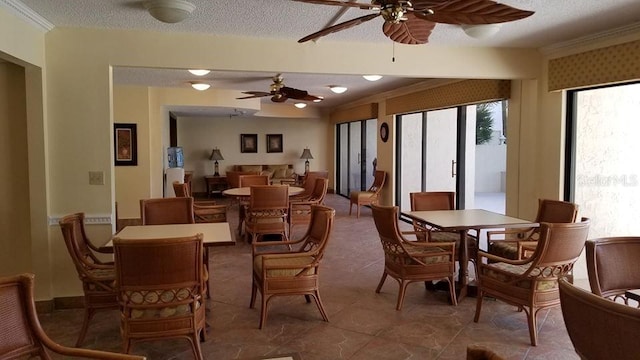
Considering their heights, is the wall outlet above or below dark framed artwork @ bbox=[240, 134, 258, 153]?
below

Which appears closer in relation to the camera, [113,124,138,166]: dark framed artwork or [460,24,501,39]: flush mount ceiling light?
[460,24,501,39]: flush mount ceiling light

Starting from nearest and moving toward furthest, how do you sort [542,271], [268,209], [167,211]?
[542,271]
[167,211]
[268,209]

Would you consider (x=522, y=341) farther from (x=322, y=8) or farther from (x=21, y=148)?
(x=21, y=148)

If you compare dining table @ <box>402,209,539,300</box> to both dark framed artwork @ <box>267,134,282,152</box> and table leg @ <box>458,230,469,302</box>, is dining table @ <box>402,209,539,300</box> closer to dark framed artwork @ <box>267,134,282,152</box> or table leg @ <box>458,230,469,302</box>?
table leg @ <box>458,230,469,302</box>

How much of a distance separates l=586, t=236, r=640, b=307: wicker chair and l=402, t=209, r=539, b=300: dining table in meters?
1.42

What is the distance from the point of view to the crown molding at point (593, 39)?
12.5 ft

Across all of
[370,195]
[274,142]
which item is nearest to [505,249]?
[370,195]

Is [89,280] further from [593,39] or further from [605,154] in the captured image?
[605,154]

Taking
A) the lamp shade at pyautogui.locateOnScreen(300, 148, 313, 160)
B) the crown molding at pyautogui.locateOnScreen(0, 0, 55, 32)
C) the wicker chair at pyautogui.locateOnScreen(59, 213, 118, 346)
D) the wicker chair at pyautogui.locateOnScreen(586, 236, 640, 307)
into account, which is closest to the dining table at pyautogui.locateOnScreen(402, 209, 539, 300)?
the wicker chair at pyautogui.locateOnScreen(586, 236, 640, 307)

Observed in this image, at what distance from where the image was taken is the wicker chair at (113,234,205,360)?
2.46 metres

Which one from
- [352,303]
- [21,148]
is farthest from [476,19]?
[21,148]

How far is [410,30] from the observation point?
280 centimetres

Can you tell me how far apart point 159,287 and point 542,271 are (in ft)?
8.30

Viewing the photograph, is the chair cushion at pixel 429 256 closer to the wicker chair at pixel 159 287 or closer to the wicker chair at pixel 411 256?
the wicker chair at pixel 411 256
